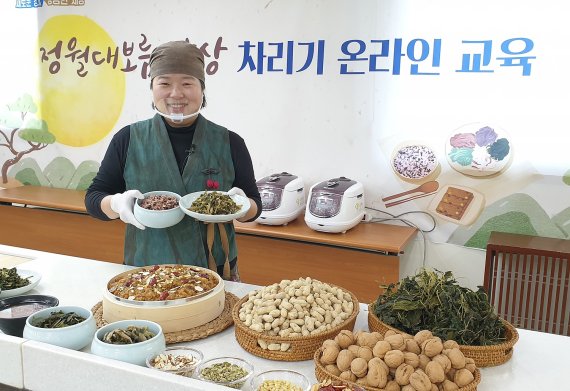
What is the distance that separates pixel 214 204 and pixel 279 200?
1.48m

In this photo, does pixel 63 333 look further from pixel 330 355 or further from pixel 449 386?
pixel 449 386

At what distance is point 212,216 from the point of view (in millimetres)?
2090

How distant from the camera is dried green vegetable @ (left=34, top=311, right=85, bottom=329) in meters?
1.59

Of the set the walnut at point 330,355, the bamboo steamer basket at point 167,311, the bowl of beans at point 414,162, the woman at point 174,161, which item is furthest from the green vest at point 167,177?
the bowl of beans at point 414,162

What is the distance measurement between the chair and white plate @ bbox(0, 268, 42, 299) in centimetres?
240

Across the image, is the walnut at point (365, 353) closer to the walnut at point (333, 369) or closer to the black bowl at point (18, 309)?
the walnut at point (333, 369)

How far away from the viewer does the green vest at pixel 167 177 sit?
2.34 meters

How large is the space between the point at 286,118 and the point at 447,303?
2601 mm

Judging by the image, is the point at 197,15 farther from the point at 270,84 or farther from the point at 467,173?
the point at 467,173

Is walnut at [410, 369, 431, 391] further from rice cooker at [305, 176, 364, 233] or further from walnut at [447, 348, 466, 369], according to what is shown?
rice cooker at [305, 176, 364, 233]

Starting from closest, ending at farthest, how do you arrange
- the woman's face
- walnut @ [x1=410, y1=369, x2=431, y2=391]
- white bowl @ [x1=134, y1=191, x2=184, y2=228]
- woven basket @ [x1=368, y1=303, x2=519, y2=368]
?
walnut @ [x1=410, y1=369, x2=431, y2=391] → woven basket @ [x1=368, y1=303, x2=519, y2=368] → white bowl @ [x1=134, y1=191, x2=184, y2=228] → the woman's face

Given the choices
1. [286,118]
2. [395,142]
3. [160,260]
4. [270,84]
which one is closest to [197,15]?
[270,84]

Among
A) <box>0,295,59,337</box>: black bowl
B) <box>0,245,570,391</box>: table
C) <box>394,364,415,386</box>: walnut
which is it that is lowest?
<box>0,245,570,391</box>: table

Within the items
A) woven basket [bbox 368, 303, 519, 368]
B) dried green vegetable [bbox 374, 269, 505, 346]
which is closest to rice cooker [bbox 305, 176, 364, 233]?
dried green vegetable [bbox 374, 269, 505, 346]
